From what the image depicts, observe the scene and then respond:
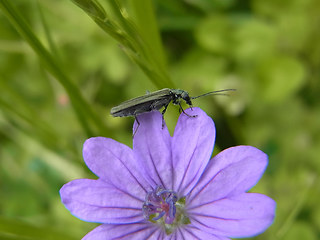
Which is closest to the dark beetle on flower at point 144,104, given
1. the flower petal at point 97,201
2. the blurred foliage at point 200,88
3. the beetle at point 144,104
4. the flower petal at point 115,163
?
the beetle at point 144,104

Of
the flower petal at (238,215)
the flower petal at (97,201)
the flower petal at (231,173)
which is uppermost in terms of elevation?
the flower petal at (97,201)

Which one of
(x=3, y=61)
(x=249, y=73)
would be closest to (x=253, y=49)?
(x=249, y=73)

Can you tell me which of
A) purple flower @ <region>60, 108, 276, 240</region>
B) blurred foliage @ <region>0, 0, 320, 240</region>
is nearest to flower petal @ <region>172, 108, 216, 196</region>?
purple flower @ <region>60, 108, 276, 240</region>

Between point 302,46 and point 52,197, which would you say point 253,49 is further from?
point 52,197

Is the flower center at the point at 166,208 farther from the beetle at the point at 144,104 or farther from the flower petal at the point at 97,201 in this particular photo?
the beetle at the point at 144,104

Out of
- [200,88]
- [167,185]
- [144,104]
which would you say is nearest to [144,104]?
[144,104]

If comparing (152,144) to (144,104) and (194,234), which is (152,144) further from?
(194,234)
